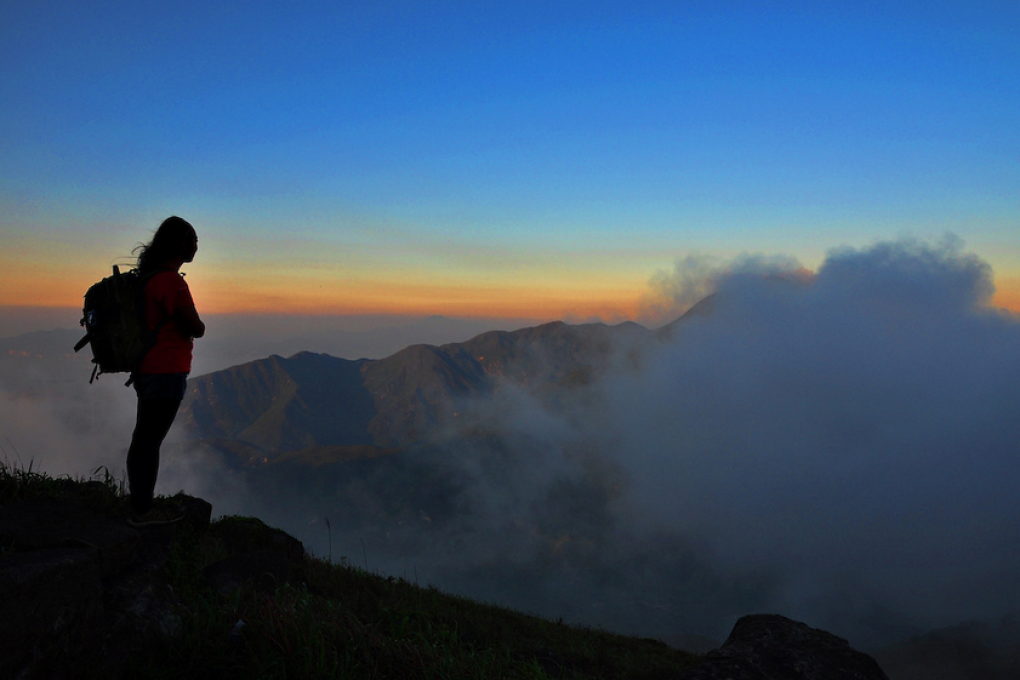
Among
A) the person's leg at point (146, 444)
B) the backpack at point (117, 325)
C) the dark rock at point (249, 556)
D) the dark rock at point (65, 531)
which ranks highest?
the backpack at point (117, 325)

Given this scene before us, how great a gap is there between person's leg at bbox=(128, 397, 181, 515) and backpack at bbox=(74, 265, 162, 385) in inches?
14.8

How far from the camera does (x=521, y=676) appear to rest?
4676 mm

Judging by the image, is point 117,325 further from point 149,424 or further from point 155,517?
point 155,517

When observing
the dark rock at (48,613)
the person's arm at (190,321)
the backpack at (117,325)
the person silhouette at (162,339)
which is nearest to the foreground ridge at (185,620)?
the dark rock at (48,613)

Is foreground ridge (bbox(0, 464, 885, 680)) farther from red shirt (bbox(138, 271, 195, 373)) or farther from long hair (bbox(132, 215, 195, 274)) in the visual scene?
long hair (bbox(132, 215, 195, 274))

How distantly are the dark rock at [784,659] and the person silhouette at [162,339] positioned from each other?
674cm

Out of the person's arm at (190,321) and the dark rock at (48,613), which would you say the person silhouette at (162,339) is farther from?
the dark rock at (48,613)

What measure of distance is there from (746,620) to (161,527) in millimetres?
9978

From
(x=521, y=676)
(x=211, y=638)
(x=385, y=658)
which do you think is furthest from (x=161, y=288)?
(x=521, y=676)

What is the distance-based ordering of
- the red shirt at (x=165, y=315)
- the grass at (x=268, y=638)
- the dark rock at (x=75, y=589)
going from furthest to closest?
the red shirt at (x=165, y=315), the grass at (x=268, y=638), the dark rock at (x=75, y=589)

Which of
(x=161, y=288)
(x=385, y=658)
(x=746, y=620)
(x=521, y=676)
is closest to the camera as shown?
(x=385, y=658)

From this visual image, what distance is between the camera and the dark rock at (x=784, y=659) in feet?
23.8

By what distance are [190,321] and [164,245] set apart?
87 cm

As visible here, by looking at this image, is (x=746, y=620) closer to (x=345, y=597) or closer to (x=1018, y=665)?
(x=345, y=597)
